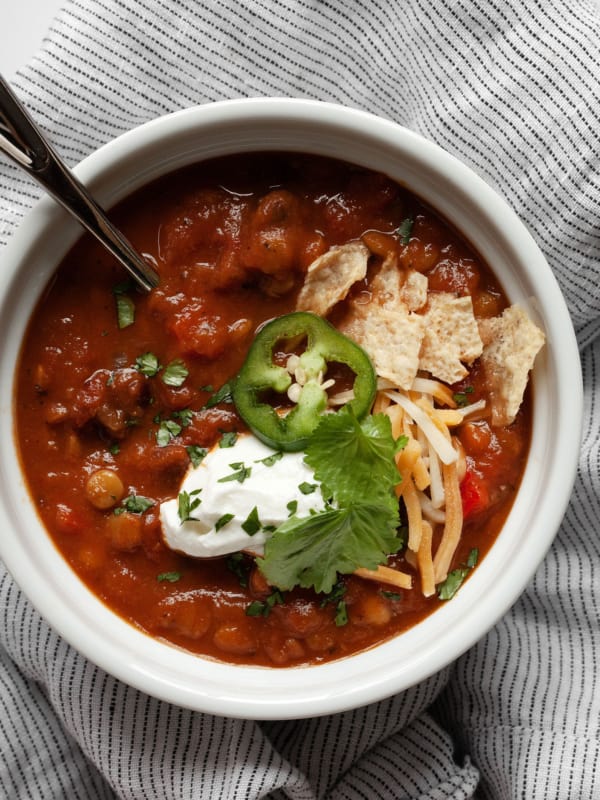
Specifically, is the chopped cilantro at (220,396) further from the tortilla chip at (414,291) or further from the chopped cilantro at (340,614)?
the chopped cilantro at (340,614)

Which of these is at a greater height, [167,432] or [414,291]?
[414,291]

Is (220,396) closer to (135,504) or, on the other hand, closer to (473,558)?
(135,504)

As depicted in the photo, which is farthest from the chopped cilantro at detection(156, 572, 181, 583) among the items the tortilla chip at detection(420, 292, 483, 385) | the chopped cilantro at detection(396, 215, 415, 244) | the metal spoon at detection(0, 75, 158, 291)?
the chopped cilantro at detection(396, 215, 415, 244)

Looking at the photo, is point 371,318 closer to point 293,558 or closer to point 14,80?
point 293,558

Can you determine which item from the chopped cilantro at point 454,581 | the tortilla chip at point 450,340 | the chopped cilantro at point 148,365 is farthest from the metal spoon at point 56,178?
the chopped cilantro at point 454,581

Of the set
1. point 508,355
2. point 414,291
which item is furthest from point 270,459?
point 508,355

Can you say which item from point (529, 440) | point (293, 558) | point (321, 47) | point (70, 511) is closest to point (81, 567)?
point (70, 511)
